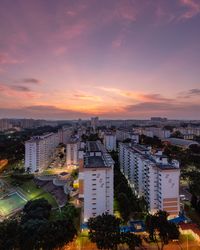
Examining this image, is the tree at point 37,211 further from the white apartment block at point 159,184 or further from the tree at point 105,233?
the white apartment block at point 159,184

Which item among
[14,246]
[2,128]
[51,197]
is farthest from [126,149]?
[2,128]

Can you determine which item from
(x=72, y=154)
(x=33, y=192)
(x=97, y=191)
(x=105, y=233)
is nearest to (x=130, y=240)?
(x=105, y=233)

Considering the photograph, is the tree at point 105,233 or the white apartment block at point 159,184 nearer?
the tree at point 105,233

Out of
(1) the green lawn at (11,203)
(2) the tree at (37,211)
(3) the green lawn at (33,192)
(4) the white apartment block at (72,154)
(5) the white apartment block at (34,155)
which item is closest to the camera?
(2) the tree at (37,211)

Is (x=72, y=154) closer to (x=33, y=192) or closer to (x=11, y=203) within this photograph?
(x=33, y=192)

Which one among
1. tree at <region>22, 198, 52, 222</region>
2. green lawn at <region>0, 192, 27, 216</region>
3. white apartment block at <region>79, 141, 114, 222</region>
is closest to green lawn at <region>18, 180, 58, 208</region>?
green lawn at <region>0, 192, 27, 216</region>

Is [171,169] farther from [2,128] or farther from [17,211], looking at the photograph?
[2,128]

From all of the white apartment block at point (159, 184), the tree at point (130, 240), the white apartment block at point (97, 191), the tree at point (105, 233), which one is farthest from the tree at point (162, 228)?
the white apartment block at point (97, 191)

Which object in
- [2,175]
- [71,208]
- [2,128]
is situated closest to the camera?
[71,208]
